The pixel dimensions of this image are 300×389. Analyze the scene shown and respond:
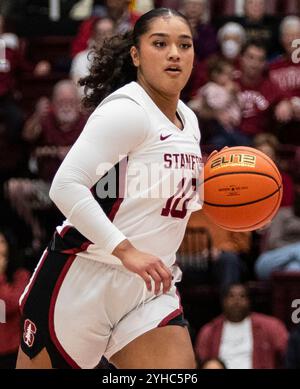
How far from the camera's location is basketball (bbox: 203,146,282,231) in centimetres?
424

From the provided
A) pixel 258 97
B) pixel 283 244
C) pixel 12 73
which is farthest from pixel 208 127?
pixel 12 73

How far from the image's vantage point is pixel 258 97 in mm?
8789

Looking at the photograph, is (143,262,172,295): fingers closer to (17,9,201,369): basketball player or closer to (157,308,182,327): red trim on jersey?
(17,9,201,369): basketball player

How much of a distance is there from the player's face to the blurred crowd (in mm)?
2949

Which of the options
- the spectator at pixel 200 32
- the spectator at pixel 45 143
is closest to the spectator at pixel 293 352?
the spectator at pixel 45 143

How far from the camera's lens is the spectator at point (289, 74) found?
864 centimetres

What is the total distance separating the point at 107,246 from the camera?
386 cm

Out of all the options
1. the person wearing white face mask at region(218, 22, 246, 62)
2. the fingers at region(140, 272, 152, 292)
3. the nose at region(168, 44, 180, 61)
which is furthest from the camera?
the person wearing white face mask at region(218, 22, 246, 62)

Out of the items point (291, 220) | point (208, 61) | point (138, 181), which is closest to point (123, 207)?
point (138, 181)

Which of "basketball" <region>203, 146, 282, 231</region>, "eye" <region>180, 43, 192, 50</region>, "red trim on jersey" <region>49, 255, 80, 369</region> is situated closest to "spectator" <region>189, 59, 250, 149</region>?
"basketball" <region>203, 146, 282, 231</region>

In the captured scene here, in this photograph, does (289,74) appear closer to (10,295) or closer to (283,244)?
(283,244)

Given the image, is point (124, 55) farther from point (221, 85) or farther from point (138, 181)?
point (221, 85)

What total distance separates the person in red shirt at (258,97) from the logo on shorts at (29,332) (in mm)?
4539

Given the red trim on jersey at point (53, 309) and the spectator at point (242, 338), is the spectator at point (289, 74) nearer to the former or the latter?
the spectator at point (242, 338)
